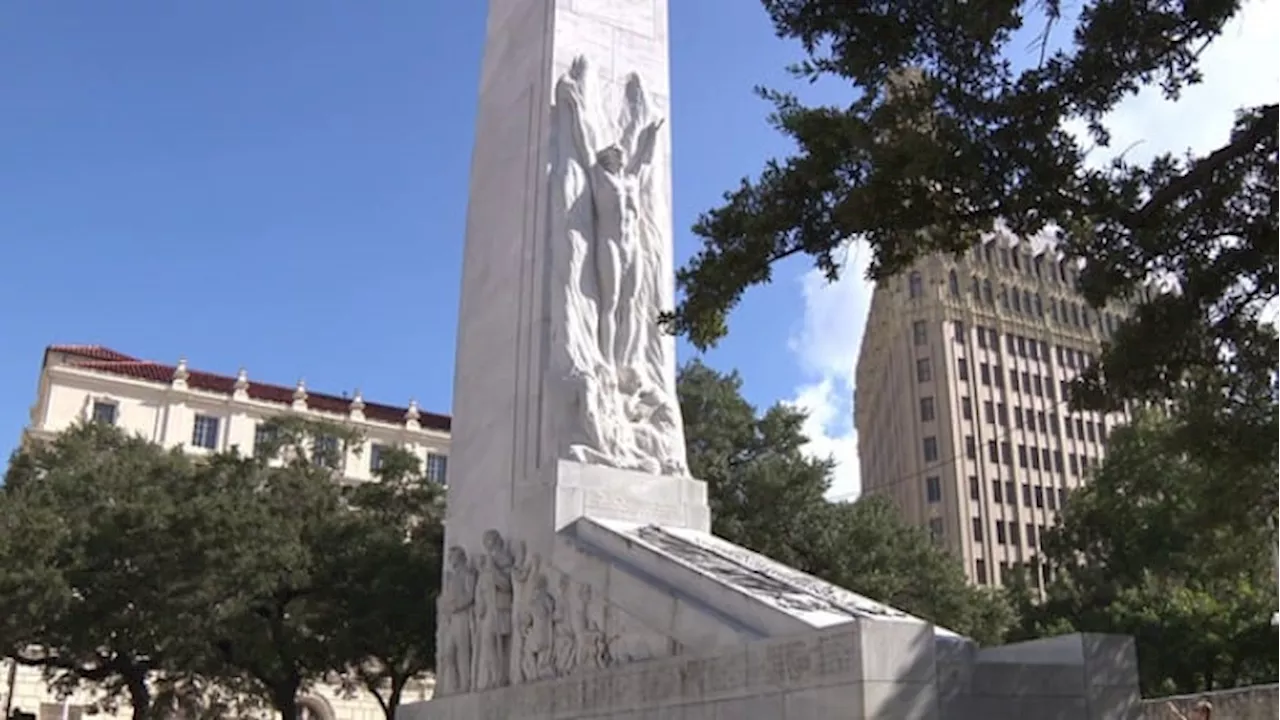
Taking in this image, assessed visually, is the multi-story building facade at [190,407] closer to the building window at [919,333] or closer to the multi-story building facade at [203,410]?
the multi-story building facade at [203,410]

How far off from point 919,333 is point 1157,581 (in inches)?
1778

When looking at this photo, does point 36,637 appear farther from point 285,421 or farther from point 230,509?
point 285,421

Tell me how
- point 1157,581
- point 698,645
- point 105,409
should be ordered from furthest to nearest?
point 105,409, point 1157,581, point 698,645

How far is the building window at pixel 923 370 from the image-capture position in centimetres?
7950

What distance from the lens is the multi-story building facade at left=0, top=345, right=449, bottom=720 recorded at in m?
55.8

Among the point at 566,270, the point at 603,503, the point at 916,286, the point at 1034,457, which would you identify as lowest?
the point at 603,503

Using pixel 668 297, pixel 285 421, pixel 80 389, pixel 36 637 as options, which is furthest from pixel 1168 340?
pixel 80 389

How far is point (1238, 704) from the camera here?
17.2 metres

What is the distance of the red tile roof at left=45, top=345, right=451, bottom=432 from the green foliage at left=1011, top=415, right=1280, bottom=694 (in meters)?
36.4

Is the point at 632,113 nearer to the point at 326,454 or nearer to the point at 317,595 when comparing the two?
the point at 317,595

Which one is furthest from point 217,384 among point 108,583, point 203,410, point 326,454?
point 108,583

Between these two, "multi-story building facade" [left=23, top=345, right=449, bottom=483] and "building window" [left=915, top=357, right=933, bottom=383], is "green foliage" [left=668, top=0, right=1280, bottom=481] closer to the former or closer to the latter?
"multi-story building facade" [left=23, top=345, right=449, bottom=483]

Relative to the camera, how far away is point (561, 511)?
14742 mm

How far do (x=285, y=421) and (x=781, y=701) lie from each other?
35.7 meters
